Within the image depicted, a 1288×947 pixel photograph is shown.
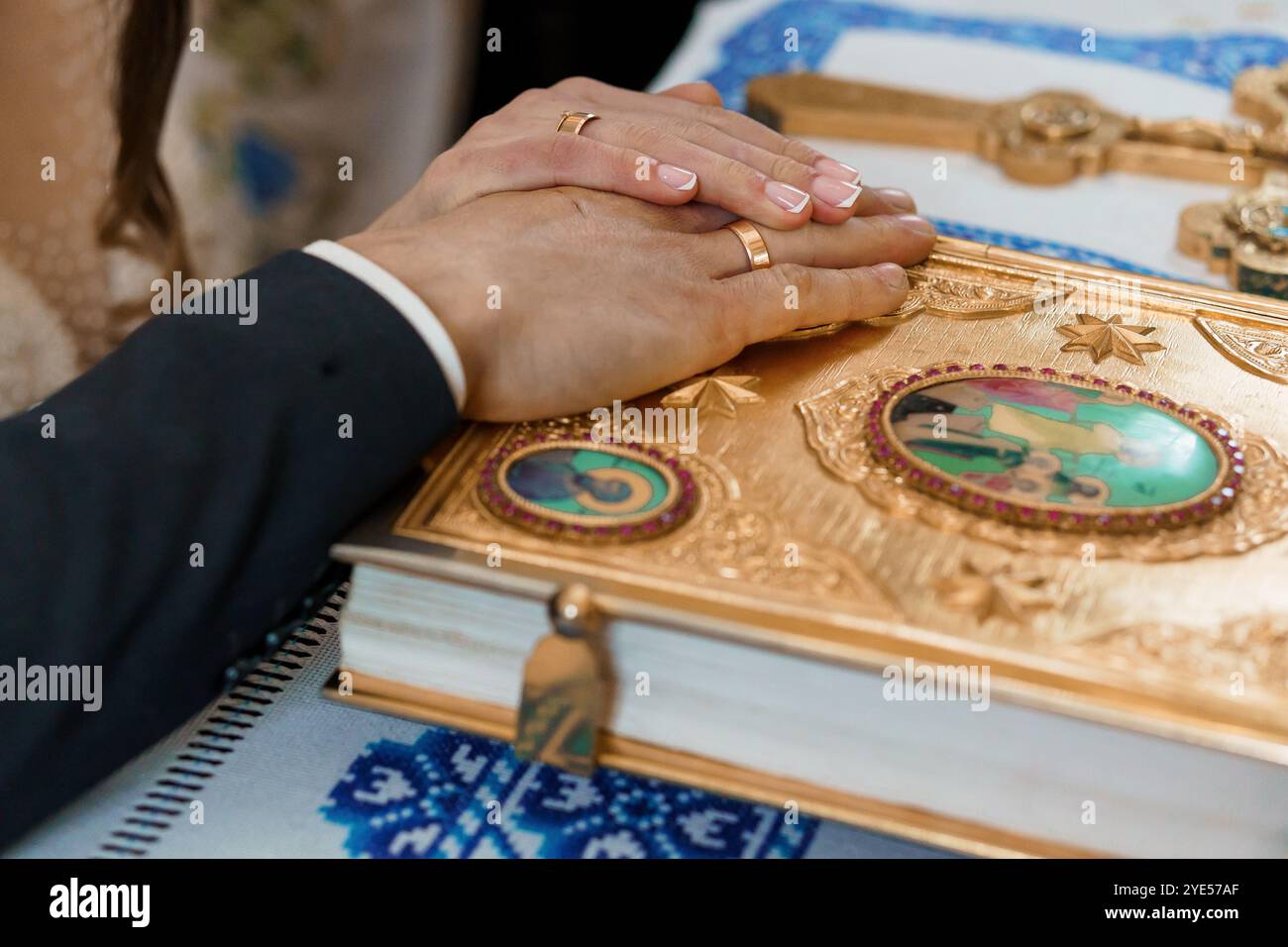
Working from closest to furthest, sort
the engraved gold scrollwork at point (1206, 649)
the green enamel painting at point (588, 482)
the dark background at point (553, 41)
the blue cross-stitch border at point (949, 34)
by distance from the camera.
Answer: the engraved gold scrollwork at point (1206, 649) → the green enamel painting at point (588, 482) → the blue cross-stitch border at point (949, 34) → the dark background at point (553, 41)

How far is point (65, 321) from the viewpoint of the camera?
1454mm

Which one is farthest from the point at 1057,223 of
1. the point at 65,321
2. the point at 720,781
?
the point at 65,321

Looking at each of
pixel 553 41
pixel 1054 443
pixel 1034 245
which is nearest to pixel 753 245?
pixel 1054 443

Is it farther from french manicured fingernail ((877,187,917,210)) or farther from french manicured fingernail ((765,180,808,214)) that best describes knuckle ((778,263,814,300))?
french manicured fingernail ((877,187,917,210))

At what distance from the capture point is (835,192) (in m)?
0.93

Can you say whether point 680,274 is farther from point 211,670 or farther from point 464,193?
point 211,670

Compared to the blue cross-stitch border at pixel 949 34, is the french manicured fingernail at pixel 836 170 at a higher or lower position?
lower

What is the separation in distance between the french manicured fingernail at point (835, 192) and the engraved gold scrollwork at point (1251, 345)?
0.25 meters

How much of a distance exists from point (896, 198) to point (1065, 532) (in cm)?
41

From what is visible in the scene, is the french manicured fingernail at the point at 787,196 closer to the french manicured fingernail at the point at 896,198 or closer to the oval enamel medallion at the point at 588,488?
the french manicured fingernail at the point at 896,198

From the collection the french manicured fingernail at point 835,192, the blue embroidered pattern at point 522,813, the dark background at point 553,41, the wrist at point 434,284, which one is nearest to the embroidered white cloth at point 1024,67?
the french manicured fingernail at point 835,192

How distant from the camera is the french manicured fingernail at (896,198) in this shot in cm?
100

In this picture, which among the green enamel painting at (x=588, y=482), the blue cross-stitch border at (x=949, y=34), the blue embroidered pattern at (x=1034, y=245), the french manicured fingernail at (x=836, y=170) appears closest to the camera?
the green enamel painting at (x=588, y=482)

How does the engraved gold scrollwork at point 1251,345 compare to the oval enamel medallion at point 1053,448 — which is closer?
the oval enamel medallion at point 1053,448
